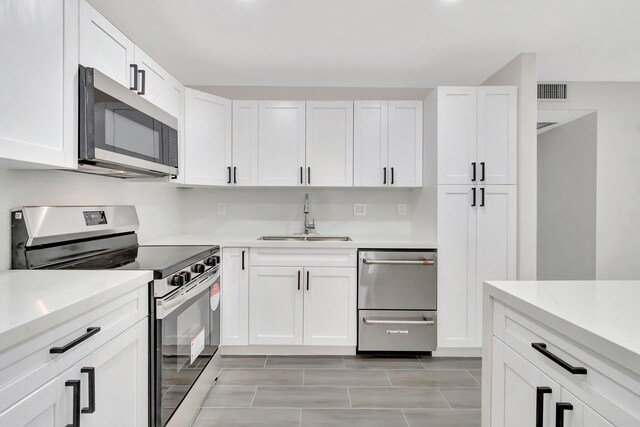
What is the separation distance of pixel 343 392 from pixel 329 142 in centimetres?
195

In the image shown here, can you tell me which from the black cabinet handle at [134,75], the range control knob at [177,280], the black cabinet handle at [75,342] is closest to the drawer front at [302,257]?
the range control knob at [177,280]

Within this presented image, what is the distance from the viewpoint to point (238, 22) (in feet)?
7.19

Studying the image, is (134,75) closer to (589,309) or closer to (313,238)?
(313,238)

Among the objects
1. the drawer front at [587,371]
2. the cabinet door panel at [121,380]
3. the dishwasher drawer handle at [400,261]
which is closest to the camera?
the drawer front at [587,371]

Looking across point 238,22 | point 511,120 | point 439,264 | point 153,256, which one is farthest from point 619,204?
point 153,256

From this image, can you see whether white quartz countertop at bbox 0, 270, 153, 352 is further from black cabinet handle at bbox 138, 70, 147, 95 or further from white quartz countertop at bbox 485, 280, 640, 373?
white quartz countertop at bbox 485, 280, 640, 373

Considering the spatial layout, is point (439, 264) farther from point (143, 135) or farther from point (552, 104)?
point (143, 135)

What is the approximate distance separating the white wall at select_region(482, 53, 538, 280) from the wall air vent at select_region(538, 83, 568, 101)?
0.68m

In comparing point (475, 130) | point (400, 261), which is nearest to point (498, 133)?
point (475, 130)

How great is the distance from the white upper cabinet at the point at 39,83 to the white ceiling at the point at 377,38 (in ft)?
2.78

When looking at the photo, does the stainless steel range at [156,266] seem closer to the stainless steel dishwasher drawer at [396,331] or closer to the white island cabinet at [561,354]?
the stainless steel dishwasher drawer at [396,331]

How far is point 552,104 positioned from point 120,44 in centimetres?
354

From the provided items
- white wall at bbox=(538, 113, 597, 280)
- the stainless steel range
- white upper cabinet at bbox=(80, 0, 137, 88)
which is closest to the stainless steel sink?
the stainless steel range

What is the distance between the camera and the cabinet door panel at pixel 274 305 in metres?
2.65
